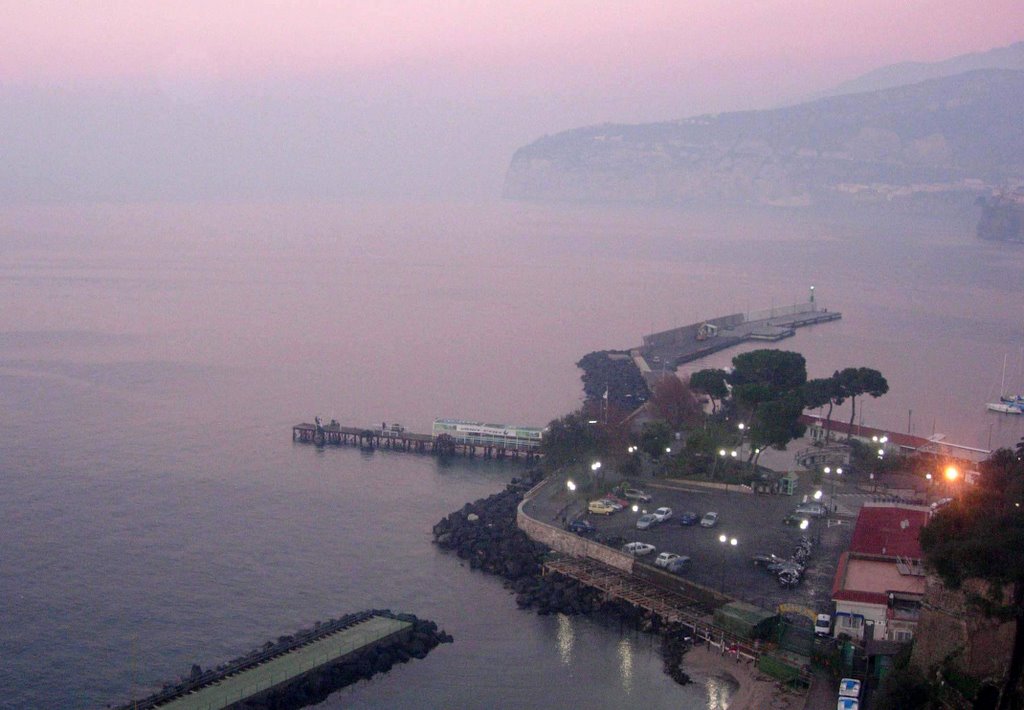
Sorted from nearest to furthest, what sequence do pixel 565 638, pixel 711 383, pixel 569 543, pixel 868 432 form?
1. pixel 565 638
2. pixel 569 543
3. pixel 711 383
4. pixel 868 432

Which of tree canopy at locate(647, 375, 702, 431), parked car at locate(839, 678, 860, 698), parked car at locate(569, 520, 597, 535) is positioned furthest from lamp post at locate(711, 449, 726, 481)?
parked car at locate(839, 678, 860, 698)

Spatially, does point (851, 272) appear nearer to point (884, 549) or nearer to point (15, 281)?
point (15, 281)

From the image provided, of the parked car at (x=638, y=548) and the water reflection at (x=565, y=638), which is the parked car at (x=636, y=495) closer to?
the parked car at (x=638, y=548)

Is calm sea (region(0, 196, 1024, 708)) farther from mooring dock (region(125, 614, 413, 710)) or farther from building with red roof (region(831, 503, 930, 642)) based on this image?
building with red roof (region(831, 503, 930, 642))

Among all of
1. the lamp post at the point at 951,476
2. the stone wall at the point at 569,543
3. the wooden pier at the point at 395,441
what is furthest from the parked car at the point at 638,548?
the wooden pier at the point at 395,441

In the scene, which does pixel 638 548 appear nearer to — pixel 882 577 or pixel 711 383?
pixel 882 577

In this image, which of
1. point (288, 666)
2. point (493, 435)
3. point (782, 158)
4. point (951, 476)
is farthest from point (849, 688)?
point (782, 158)
